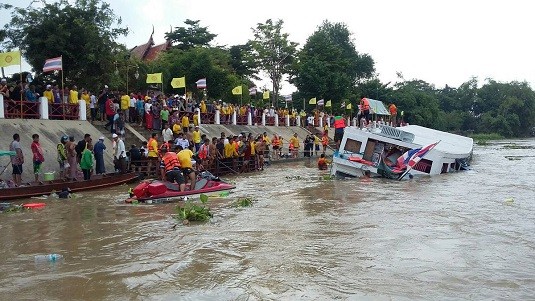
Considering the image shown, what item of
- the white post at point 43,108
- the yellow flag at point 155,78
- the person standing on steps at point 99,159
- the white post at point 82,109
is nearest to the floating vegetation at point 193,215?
the person standing on steps at point 99,159

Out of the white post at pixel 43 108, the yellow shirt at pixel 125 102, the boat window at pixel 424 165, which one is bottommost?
the boat window at pixel 424 165

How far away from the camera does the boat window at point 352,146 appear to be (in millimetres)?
20297

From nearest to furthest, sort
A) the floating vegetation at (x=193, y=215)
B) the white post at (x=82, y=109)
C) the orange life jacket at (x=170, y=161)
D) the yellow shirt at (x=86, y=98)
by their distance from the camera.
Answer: the floating vegetation at (x=193, y=215)
the orange life jacket at (x=170, y=161)
the white post at (x=82, y=109)
the yellow shirt at (x=86, y=98)

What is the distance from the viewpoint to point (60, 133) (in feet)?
63.5

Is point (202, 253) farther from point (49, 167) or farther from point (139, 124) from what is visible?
point (139, 124)

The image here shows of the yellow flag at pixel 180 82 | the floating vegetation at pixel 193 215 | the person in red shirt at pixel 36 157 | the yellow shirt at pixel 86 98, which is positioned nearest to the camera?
the floating vegetation at pixel 193 215

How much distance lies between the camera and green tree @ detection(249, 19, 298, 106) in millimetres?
47406

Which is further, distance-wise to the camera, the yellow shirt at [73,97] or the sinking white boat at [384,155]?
the yellow shirt at [73,97]

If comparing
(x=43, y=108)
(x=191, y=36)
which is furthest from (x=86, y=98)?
(x=191, y=36)

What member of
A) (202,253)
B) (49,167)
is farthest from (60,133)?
A: (202,253)

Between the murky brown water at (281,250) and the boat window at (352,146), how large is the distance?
590cm

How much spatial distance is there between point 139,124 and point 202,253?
16.9 metres

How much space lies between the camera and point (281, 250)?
843cm

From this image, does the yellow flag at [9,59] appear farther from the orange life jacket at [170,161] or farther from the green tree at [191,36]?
the green tree at [191,36]
